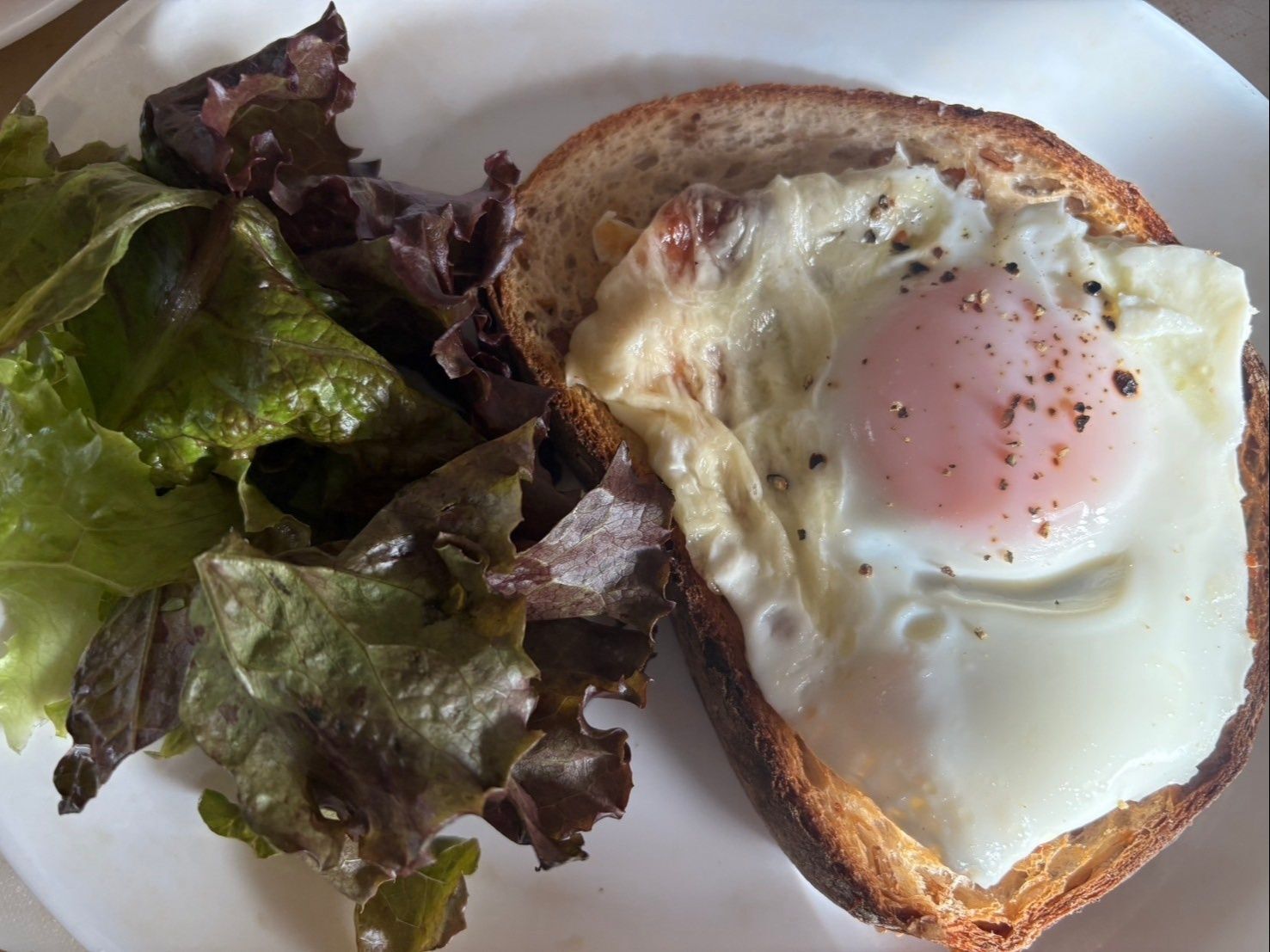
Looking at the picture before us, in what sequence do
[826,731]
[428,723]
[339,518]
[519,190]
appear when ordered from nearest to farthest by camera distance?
[428,723] < [339,518] < [826,731] < [519,190]

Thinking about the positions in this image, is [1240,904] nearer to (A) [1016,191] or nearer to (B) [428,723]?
(A) [1016,191]

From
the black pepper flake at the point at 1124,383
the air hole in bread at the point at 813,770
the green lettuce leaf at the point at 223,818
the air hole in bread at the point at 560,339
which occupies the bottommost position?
the air hole in bread at the point at 813,770

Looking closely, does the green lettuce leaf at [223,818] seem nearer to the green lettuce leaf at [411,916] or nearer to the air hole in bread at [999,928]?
the green lettuce leaf at [411,916]

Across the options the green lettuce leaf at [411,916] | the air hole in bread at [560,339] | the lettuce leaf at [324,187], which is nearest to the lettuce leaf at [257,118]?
the lettuce leaf at [324,187]

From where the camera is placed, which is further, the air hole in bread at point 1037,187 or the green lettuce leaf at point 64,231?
the air hole in bread at point 1037,187

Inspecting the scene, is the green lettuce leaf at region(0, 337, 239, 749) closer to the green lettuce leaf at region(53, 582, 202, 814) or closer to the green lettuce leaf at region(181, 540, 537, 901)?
the green lettuce leaf at region(53, 582, 202, 814)

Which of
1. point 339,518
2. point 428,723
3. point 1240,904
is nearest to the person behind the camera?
point 428,723

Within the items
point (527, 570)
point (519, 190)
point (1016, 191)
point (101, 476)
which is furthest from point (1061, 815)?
→ point (101, 476)
